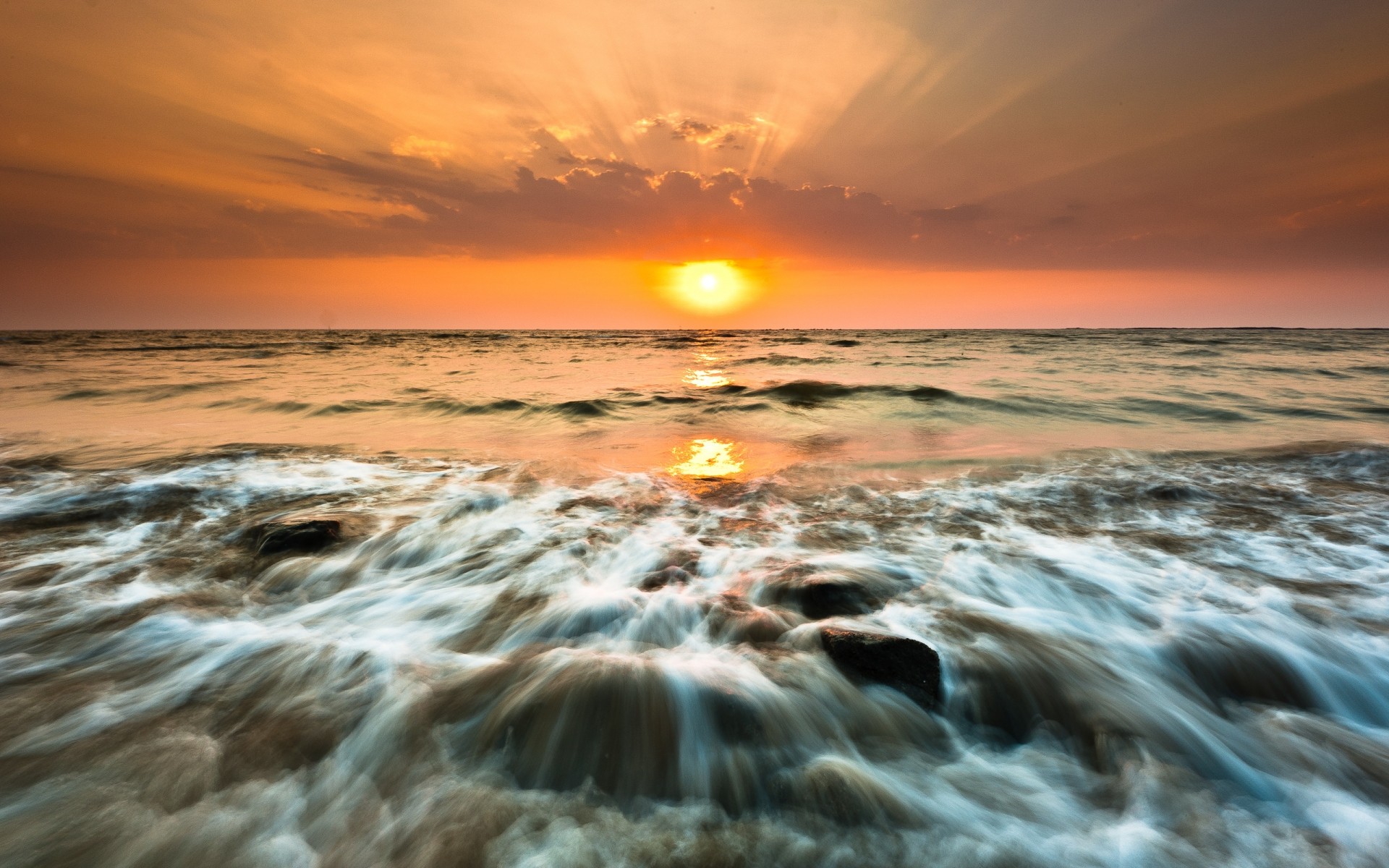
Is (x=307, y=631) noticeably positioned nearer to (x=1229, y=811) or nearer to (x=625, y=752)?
(x=625, y=752)

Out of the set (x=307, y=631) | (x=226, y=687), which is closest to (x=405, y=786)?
(x=226, y=687)

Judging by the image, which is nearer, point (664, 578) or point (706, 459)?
point (664, 578)

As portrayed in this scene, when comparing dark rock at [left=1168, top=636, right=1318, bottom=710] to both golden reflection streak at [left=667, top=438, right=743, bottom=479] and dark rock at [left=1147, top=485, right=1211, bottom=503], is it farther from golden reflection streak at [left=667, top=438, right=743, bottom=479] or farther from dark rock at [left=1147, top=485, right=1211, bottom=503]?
golden reflection streak at [left=667, top=438, right=743, bottom=479]

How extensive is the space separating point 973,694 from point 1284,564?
323cm

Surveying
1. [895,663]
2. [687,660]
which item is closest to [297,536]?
[687,660]

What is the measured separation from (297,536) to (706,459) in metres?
4.66

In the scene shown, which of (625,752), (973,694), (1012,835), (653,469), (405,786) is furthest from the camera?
(653,469)

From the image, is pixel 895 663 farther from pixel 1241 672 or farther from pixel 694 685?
pixel 1241 672

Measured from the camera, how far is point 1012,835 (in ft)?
7.02

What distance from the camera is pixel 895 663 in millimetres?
2814

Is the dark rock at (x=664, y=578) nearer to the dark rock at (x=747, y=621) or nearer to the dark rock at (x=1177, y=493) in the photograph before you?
the dark rock at (x=747, y=621)

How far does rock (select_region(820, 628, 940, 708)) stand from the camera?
9.05ft

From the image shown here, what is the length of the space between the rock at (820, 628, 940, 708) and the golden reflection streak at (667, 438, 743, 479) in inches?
155

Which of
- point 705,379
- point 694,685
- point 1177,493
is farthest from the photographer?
point 705,379
